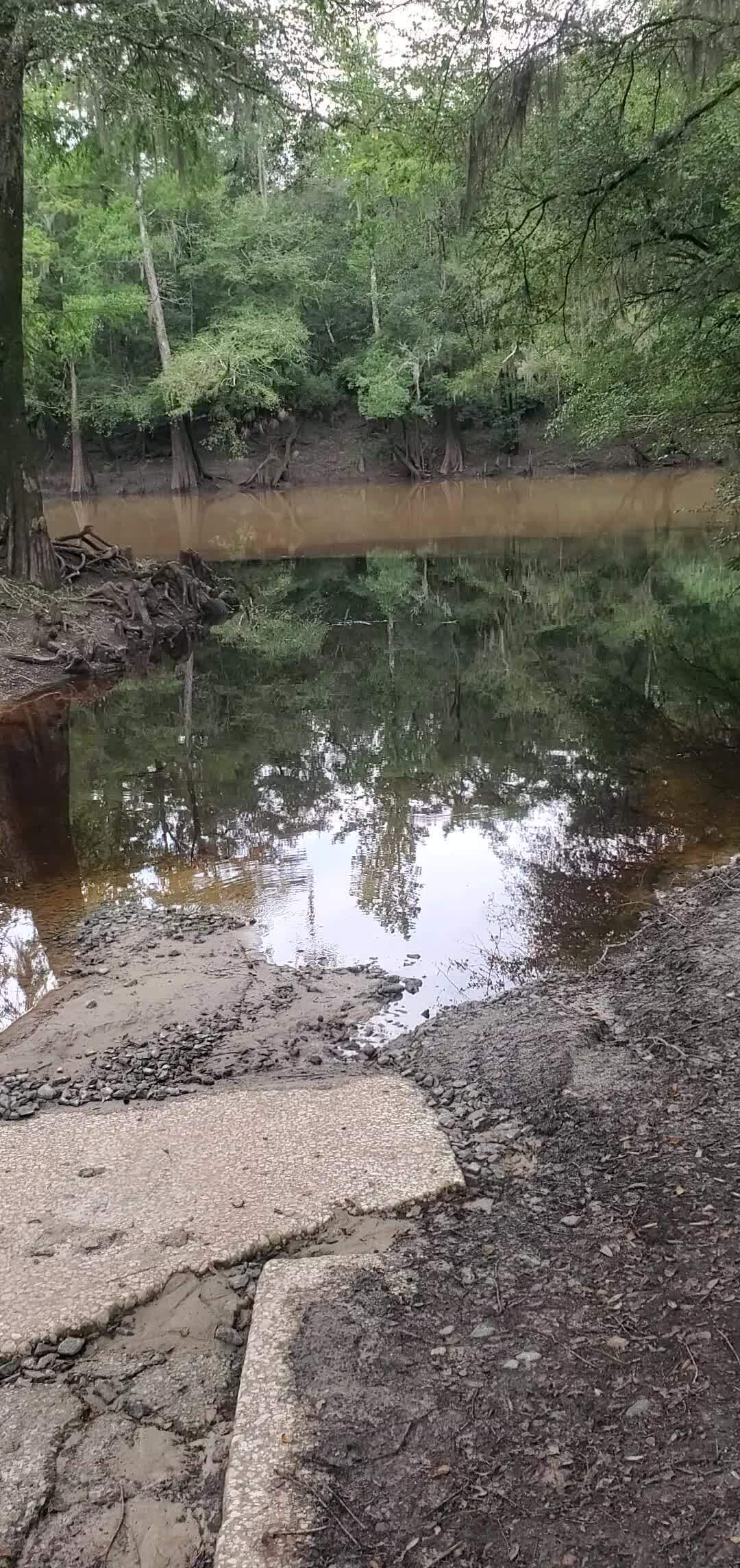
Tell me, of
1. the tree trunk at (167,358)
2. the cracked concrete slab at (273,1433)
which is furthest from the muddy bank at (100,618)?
the tree trunk at (167,358)

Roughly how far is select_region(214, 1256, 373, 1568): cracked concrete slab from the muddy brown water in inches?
88.1

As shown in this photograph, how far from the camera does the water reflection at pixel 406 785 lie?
260 inches

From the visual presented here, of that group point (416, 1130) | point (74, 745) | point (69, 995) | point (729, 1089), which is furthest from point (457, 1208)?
point (74, 745)

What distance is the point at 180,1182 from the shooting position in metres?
3.55

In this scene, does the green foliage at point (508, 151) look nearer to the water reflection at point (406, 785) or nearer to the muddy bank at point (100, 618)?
the water reflection at point (406, 785)

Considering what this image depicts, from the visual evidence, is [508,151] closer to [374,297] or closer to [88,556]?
[88,556]

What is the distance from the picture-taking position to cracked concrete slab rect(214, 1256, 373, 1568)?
7.21 ft

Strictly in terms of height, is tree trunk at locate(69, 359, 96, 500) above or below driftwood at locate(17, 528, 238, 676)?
above

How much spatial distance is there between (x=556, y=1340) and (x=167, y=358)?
38159 millimetres

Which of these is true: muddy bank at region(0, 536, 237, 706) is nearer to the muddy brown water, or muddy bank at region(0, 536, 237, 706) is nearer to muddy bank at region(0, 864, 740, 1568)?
the muddy brown water

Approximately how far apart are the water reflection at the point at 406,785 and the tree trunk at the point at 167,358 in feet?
79.3

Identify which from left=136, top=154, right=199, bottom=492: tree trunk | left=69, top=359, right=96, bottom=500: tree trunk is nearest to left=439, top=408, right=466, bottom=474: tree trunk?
left=136, top=154, right=199, bottom=492: tree trunk

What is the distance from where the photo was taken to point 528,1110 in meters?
3.95

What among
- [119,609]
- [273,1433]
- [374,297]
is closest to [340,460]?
[374,297]
